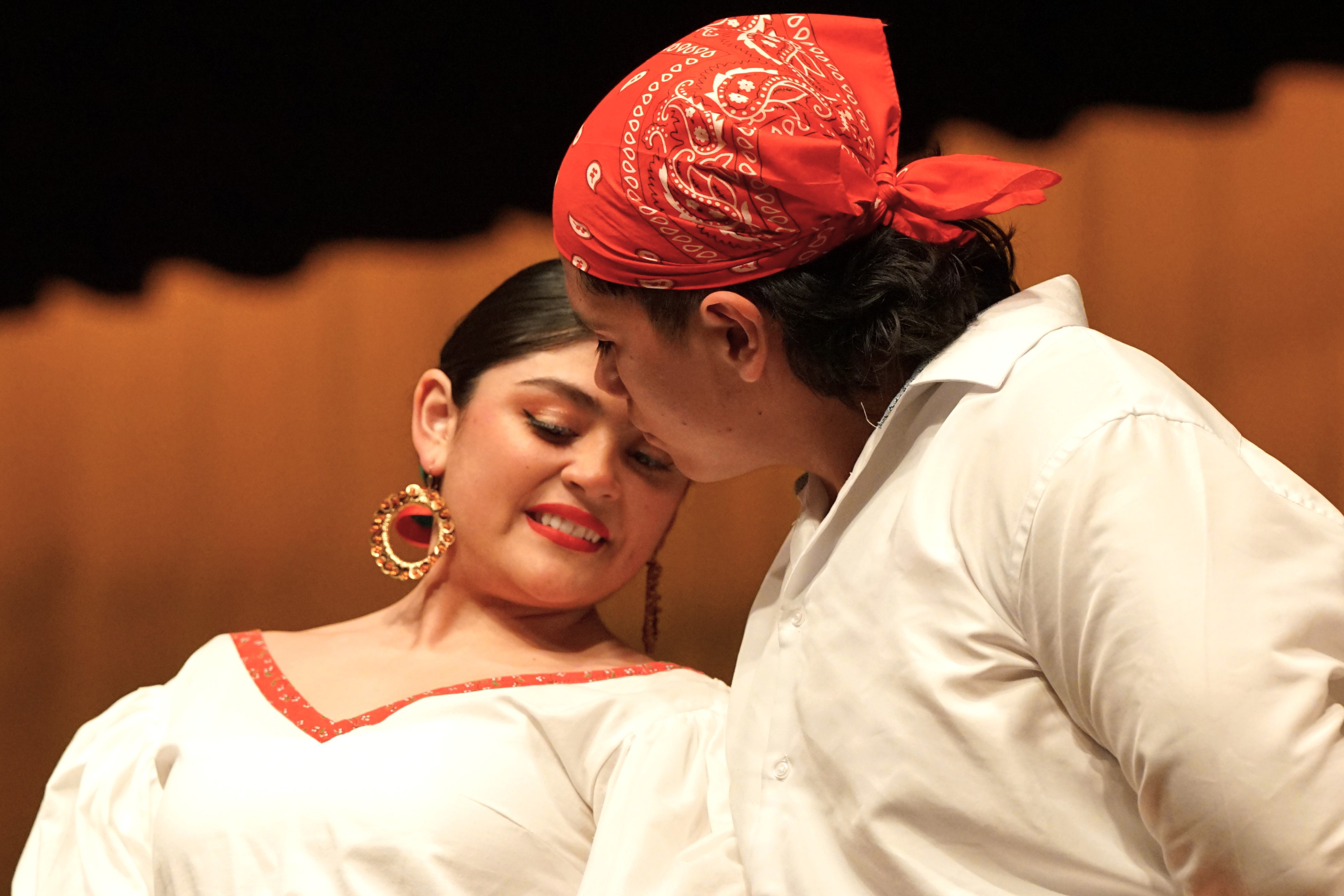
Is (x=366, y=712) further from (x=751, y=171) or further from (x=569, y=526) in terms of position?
(x=751, y=171)

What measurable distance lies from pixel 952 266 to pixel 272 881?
3.36 ft

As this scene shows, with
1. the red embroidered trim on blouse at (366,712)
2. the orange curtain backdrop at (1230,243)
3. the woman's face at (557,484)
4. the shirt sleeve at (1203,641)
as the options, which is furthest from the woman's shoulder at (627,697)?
the orange curtain backdrop at (1230,243)

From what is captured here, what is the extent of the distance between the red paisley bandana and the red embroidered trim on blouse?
0.59 m

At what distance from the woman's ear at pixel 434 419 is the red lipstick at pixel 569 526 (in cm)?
19

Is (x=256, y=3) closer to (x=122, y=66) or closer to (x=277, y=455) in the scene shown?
(x=122, y=66)

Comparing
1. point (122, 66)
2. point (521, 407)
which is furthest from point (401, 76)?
point (521, 407)

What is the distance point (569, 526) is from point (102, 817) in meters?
0.74

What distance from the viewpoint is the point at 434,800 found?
4.82 feet

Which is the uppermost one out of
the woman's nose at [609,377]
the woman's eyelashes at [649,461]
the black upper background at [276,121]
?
the black upper background at [276,121]

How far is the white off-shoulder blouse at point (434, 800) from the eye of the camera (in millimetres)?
1414

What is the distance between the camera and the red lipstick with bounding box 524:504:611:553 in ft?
5.60

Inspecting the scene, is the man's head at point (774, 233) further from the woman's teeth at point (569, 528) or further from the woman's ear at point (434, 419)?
the woman's ear at point (434, 419)

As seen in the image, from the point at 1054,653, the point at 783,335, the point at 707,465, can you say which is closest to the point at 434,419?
the point at 707,465

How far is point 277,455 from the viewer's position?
256 centimetres
